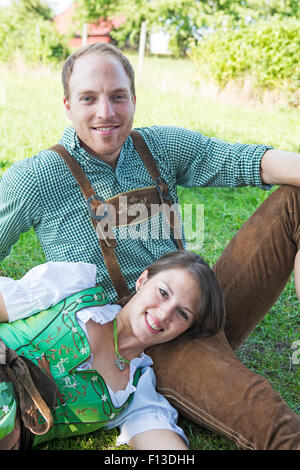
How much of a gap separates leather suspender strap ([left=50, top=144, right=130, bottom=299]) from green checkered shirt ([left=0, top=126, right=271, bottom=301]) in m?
0.03

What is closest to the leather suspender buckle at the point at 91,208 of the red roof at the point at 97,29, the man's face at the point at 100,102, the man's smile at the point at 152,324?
the man's face at the point at 100,102

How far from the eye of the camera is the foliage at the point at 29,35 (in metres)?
11.1

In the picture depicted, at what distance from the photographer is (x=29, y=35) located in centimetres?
1422

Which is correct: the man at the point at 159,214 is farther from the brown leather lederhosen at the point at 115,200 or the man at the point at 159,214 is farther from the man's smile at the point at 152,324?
the man's smile at the point at 152,324

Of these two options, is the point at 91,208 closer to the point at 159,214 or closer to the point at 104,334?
the point at 159,214

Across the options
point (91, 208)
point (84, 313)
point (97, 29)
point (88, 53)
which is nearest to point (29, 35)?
point (97, 29)

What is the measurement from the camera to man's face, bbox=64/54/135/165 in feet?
6.73

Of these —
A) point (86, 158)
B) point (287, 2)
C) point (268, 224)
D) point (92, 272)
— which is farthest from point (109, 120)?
point (287, 2)

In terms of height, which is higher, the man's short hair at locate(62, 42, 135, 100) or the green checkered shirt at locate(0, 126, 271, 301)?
the man's short hair at locate(62, 42, 135, 100)

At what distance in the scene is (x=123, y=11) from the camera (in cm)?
2227

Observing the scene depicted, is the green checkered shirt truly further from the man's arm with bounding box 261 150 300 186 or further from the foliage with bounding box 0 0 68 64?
the foliage with bounding box 0 0 68 64

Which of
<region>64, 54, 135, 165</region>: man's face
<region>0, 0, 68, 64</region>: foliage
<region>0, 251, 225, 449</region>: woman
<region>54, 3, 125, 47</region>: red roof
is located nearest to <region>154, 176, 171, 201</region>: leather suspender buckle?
<region>64, 54, 135, 165</region>: man's face

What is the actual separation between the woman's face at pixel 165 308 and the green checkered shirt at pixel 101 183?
0.31m

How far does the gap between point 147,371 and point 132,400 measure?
0.42 feet
